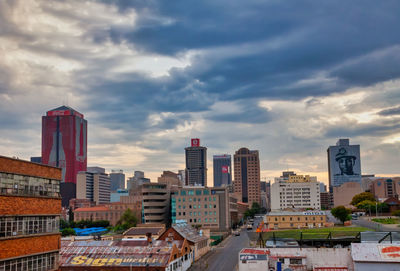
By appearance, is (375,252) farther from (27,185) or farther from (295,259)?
(27,185)

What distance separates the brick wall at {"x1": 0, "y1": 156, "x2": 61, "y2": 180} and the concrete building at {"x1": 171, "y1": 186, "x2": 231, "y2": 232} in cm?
13638

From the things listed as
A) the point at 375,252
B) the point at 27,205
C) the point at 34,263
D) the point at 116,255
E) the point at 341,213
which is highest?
the point at 27,205

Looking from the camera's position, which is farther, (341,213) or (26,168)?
(341,213)

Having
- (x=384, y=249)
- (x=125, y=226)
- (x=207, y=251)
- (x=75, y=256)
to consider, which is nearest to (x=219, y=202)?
(x=125, y=226)

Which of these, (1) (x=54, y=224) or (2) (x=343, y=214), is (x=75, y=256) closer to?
(1) (x=54, y=224)

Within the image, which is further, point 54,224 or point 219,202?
point 219,202

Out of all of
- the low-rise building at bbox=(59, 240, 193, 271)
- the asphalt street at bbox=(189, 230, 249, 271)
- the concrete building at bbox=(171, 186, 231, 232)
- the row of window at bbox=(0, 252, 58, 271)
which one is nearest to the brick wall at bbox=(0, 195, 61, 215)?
the row of window at bbox=(0, 252, 58, 271)

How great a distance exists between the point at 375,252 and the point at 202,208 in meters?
124

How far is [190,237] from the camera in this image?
107m

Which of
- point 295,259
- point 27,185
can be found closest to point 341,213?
point 295,259

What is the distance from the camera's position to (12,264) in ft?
148

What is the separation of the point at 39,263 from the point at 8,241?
5884 mm

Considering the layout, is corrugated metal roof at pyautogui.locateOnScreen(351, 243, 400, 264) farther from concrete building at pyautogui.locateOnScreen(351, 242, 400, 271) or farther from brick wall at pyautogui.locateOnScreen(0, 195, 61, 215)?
brick wall at pyautogui.locateOnScreen(0, 195, 61, 215)

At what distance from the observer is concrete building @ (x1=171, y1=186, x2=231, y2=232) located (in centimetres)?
18775
